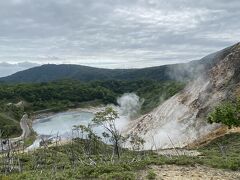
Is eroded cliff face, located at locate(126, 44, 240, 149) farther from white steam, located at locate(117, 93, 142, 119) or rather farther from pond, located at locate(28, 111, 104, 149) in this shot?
white steam, located at locate(117, 93, 142, 119)

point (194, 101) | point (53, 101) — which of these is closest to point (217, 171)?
point (194, 101)

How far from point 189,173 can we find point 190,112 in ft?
194

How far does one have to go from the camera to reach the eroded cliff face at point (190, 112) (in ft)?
234

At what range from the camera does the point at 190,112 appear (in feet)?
265

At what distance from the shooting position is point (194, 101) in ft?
275

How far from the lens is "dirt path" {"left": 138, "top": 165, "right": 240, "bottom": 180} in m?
21.5

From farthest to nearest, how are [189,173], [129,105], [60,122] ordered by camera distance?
[129,105]
[60,122]
[189,173]

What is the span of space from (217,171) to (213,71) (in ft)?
224

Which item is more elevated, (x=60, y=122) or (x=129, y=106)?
(x=129, y=106)

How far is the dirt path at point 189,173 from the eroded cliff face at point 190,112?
4126 cm

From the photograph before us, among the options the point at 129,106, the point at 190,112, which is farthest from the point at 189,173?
the point at 129,106

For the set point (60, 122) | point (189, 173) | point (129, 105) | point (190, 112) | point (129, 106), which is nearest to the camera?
point (189, 173)

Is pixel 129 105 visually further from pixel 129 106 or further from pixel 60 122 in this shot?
pixel 60 122

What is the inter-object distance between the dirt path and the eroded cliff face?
41.3 m
